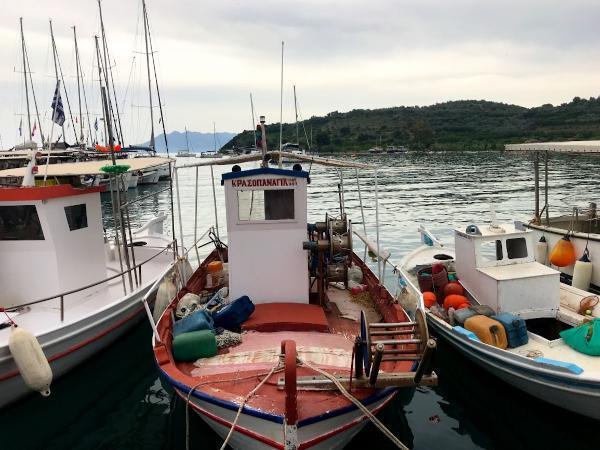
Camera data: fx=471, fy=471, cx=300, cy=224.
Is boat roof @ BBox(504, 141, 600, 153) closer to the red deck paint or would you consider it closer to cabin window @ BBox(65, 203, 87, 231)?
the red deck paint

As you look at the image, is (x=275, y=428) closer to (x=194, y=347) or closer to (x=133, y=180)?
(x=194, y=347)

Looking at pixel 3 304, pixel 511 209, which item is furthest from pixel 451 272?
pixel 511 209

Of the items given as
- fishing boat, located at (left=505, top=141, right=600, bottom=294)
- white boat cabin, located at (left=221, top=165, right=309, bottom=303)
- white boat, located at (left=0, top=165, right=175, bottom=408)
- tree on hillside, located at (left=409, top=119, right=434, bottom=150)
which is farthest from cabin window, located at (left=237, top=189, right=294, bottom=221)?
tree on hillside, located at (left=409, top=119, right=434, bottom=150)

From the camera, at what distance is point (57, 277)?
9.56 metres

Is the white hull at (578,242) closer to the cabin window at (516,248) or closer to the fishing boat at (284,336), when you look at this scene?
the cabin window at (516,248)

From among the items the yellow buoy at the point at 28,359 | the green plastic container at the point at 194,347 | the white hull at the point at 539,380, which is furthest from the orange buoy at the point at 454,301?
the yellow buoy at the point at 28,359

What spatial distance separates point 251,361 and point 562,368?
448 cm

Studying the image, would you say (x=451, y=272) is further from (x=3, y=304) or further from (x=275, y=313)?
(x=3, y=304)

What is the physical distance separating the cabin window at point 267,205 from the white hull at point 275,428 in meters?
3.46

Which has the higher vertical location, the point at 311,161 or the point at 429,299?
the point at 311,161

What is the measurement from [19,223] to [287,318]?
5.81m

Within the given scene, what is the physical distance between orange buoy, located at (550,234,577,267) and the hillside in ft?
261

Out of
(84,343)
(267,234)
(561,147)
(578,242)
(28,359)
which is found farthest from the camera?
(561,147)

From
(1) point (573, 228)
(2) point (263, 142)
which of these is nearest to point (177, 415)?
(2) point (263, 142)
